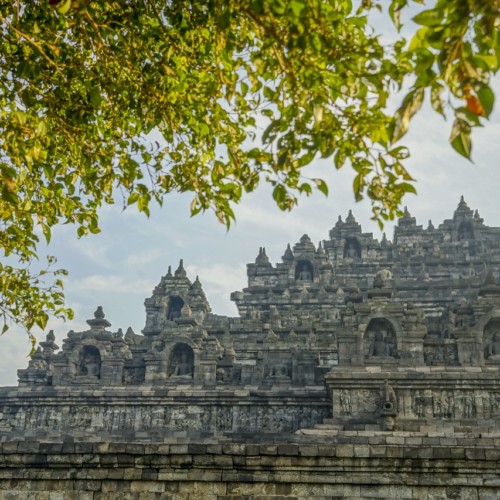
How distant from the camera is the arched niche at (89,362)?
108 ft

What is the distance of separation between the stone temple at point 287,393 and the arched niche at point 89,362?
7 centimetres

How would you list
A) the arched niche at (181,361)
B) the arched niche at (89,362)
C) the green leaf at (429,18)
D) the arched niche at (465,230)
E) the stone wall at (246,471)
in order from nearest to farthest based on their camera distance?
the green leaf at (429,18) < the stone wall at (246,471) < the arched niche at (181,361) < the arched niche at (89,362) < the arched niche at (465,230)

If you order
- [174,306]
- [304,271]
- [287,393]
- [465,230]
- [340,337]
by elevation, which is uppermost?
[465,230]

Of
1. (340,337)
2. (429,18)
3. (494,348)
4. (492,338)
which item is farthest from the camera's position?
(492,338)

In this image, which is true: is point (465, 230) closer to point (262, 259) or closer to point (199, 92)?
point (262, 259)

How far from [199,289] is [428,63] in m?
38.1

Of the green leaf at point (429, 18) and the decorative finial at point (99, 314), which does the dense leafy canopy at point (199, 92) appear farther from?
the decorative finial at point (99, 314)

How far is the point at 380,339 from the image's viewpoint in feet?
89.4

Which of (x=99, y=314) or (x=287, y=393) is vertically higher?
(x=99, y=314)

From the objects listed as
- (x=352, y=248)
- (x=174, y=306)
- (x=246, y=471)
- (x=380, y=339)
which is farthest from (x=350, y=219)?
(x=246, y=471)

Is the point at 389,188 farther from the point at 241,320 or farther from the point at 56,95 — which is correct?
the point at 241,320

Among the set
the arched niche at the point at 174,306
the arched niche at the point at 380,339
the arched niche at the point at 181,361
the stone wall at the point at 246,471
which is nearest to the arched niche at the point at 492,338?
the arched niche at the point at 380,339

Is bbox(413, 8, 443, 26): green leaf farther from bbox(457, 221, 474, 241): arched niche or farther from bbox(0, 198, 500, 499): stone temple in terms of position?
bbox(457, 221, 474, 241): arched niche

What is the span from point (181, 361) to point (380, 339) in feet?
29.8
